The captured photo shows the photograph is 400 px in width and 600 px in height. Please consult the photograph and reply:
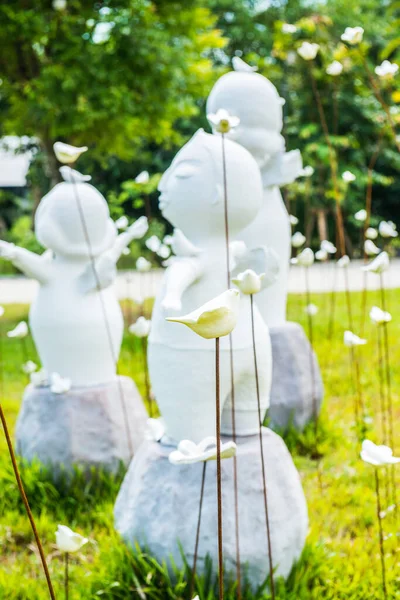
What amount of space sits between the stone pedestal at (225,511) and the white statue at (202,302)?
110mm

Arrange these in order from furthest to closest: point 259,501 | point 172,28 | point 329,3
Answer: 1. point 329,3
2. point 172,28
3. point 259,501

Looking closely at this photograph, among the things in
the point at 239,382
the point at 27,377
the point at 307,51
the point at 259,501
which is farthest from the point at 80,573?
the point at 27,377

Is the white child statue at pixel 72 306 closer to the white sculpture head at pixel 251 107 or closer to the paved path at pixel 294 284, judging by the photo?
the white sculpture head at pixel 251 107

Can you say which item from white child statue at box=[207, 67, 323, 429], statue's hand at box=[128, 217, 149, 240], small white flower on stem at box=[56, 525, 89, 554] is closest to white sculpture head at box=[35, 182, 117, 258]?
statue's hand at box=[128, 217, 149, 240]

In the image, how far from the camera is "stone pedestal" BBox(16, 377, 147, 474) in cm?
288

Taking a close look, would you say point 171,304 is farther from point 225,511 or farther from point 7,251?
point 7,251

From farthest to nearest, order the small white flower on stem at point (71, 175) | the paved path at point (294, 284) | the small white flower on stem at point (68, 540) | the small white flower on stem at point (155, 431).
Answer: the paved path at point (294, 284) → the small white flower on stem at point (71, 175) → the small white flower on stem at point (155, 431) → the small white flower on stem at point (68, 540)

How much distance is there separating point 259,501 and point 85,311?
1257mm

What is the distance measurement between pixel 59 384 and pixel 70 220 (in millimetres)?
697

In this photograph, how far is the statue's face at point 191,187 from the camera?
2.10 m

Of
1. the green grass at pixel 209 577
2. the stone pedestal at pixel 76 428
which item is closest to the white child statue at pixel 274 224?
the green grass at pixel 209 577

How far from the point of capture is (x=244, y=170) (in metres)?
2.12

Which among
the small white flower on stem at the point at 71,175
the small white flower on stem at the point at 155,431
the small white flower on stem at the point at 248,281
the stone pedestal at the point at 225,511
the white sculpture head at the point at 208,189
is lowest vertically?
the stone pedestal at the point at 225,511

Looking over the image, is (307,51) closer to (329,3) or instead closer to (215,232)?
(215,232)
